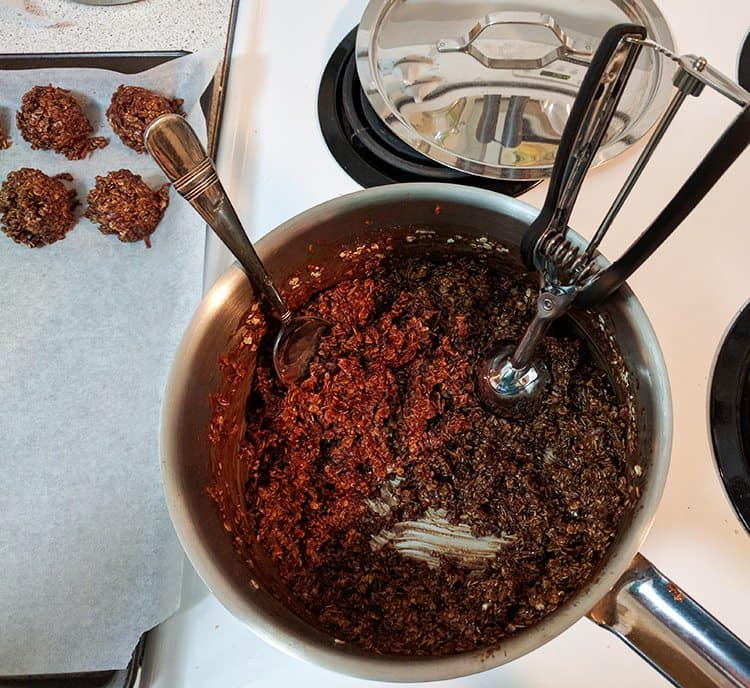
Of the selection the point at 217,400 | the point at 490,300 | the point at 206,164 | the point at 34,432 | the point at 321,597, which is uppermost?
the point at 206,164

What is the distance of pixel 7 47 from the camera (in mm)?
1079

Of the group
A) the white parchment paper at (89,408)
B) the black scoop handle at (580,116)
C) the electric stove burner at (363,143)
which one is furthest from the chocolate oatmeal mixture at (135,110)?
the black scoop handle at (580,116)

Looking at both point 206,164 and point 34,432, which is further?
point 34,432

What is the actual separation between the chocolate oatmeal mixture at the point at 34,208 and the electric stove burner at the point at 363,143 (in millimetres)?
451

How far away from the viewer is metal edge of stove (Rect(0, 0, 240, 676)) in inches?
31.4

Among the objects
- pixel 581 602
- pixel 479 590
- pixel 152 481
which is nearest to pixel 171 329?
pixel 152 481

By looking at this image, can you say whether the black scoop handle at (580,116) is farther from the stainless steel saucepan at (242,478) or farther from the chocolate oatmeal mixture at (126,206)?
the chocolate oatmeal mixture at (126,206)

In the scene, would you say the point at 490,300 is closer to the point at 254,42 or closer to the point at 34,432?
the point at 254,42

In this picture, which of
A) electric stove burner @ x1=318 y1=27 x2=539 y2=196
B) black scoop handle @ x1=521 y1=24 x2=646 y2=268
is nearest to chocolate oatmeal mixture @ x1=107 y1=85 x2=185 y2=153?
electric stove burner @ x1=318 y1=27 x2=539 y2=196

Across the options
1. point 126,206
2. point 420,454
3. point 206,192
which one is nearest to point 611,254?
point 420,454

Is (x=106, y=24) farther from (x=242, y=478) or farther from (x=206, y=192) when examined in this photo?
(x=242, y=478)

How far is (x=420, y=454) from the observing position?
0.81 m

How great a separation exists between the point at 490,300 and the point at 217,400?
14.8 inches

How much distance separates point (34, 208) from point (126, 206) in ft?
0.47
